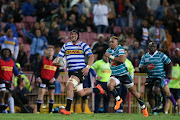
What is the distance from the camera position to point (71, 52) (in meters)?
11.0

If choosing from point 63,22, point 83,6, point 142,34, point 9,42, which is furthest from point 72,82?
point 83,6

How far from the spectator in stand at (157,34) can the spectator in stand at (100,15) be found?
2.17 metres

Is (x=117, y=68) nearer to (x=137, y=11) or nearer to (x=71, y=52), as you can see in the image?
(x=71, y=52)

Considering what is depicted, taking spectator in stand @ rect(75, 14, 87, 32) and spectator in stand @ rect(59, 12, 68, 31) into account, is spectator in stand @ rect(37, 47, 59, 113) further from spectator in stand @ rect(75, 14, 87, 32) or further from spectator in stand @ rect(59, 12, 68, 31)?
spectator in stand @ rect(75, 14, 87, 32)

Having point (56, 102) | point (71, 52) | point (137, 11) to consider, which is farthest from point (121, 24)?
point (71, 52)

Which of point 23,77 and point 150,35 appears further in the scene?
point 150,35

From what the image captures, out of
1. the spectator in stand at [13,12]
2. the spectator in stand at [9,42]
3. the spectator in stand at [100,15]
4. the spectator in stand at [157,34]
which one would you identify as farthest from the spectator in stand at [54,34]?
the spectator in stand at [157,34]

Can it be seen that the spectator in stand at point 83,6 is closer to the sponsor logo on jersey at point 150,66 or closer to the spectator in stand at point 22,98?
the spectator in stand at point 22,98

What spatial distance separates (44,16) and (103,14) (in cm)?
272

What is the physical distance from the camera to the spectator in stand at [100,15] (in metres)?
20.0

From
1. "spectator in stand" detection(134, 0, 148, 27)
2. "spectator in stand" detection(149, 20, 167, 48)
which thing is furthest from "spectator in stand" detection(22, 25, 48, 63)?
"spectator in stand" detection(134, 0, 148, 27)

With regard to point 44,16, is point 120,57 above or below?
below

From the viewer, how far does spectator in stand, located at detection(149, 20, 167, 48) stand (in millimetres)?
20344

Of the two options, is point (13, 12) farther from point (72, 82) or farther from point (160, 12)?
point (72, 82)
